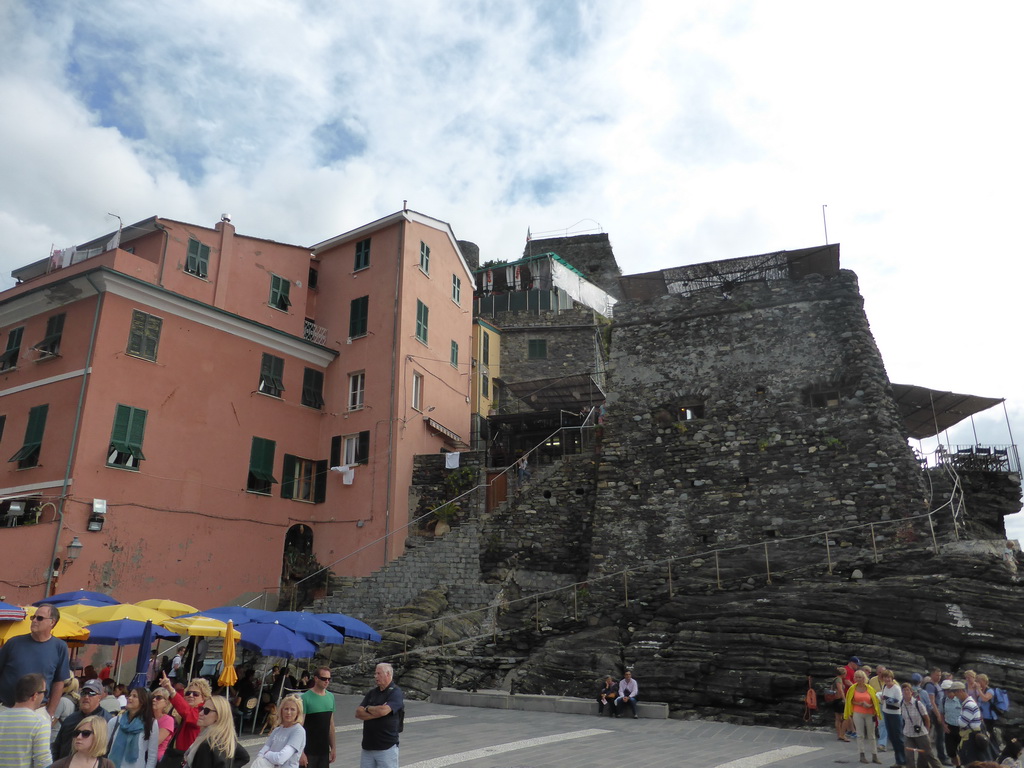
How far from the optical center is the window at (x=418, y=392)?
79.4ft

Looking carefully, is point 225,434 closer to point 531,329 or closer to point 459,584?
point 459,584

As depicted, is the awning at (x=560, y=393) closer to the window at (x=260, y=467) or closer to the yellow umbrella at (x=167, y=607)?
the window at (x=260, y=467)

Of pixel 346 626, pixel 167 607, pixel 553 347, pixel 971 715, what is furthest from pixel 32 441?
pixel 553 347

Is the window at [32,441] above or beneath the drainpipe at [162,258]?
beneath

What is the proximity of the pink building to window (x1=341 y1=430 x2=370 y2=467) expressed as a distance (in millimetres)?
62

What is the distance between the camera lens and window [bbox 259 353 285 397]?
75.3ft

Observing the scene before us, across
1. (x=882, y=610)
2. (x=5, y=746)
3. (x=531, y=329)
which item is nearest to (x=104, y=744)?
(x=5, y=746)

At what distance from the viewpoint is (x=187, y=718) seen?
6668 mm

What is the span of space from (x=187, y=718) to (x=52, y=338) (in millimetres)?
16902

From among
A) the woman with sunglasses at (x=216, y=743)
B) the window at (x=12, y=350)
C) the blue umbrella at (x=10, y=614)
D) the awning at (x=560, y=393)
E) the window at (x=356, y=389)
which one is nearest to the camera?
the woman with sunglasses at (x=216, y=743)

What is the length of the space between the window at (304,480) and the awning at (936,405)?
56.0 feet

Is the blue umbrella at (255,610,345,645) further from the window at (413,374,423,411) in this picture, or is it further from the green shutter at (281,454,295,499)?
the window at (413,374,423,411)

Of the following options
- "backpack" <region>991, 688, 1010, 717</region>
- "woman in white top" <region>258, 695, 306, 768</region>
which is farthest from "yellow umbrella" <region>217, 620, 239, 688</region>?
"backpack" <region>991, 688, 1010, 717</region>

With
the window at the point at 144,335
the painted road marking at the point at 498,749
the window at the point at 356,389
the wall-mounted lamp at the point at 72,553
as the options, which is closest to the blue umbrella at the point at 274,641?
the painted road marking at the point at 498,749
